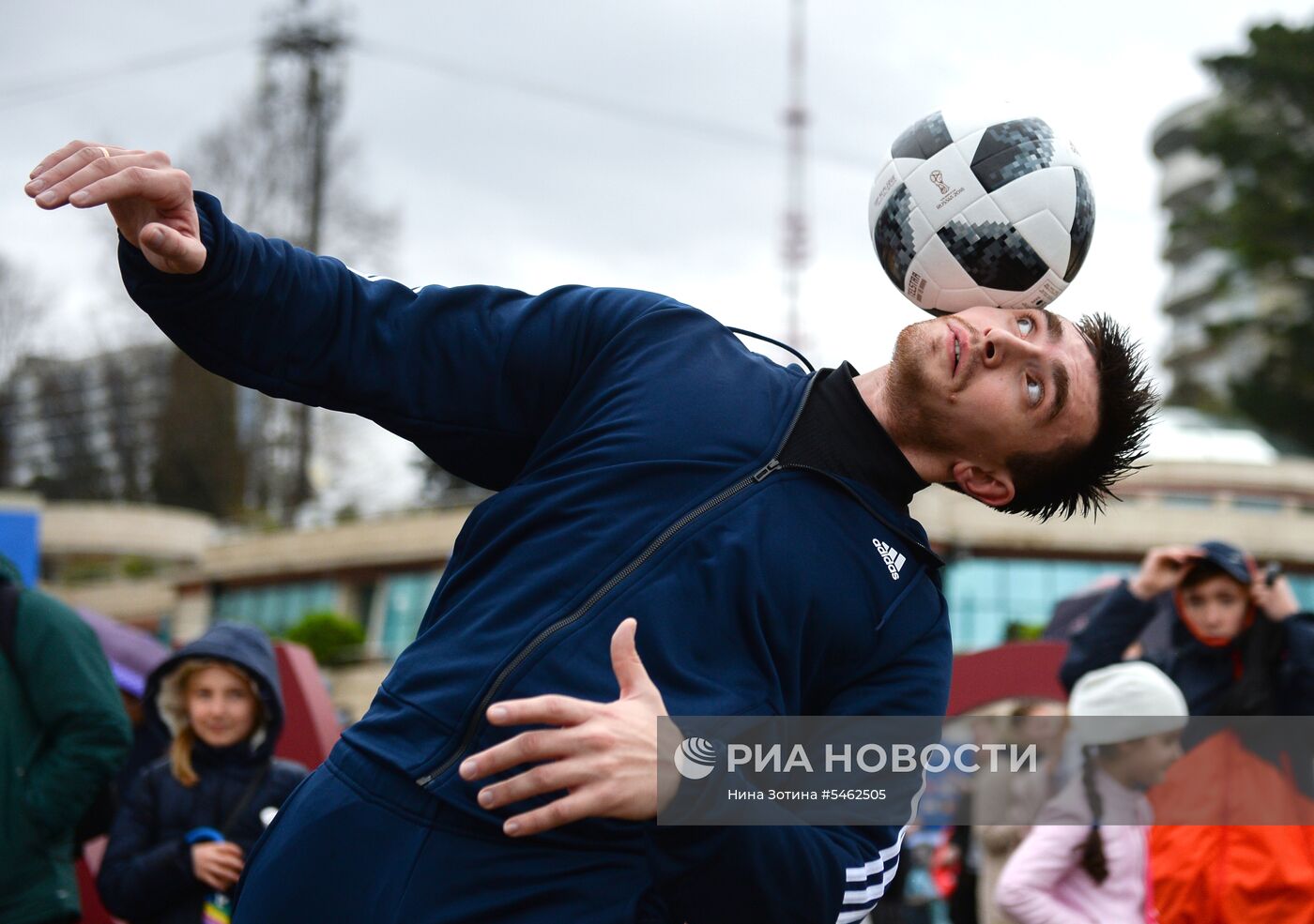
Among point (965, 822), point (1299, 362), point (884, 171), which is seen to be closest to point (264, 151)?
point (1299, 362)

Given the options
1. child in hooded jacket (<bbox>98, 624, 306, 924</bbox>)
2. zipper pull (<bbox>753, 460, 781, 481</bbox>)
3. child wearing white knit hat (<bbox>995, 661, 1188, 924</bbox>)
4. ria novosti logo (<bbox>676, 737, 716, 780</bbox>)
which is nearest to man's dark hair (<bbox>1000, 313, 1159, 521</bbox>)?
zipper pull (<bbox>753, 460, 781, 481</bbox>)

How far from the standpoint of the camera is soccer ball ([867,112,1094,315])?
288cm

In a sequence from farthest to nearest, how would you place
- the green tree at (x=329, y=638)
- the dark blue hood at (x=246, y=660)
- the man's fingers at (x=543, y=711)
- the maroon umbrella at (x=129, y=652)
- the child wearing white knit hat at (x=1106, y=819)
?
1. the green tree at (x=329, y=638)
2. the maroon umbrella at (x=129, y=652)
3. the dark blue hood at (x=246, y=660)
4. the child wearing white knit hat at (x=1106, y=819)
5. the man's fingers at (x=543, y=711)

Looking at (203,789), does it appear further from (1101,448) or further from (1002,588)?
(1002,588)

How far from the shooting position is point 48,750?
484 cm

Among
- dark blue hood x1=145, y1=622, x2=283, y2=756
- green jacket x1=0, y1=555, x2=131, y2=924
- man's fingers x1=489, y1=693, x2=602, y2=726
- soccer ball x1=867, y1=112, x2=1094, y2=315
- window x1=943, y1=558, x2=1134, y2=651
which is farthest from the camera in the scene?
window x1=943, y1=558, x2=1134, y2=651

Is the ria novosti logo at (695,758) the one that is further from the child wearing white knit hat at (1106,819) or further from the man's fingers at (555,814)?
the child wearing white knit hat at (1106,819)

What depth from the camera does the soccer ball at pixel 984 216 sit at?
2879mm

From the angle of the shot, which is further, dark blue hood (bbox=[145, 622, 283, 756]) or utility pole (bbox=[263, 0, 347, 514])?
utility pole (bbox=[263, 0, 347, 514])

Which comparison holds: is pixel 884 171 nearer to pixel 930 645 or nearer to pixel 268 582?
pixel 930 645

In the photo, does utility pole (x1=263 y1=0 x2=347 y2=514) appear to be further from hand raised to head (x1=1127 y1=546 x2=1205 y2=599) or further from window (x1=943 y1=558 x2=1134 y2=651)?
hand raised to head (x1=1127 y1=546 x2=1205 y2=599)

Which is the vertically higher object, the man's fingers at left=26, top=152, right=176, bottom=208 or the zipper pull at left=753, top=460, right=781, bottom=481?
the man's fingers at left=26, top=152, right=176, bottom=208

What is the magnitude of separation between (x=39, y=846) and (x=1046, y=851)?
127 inches

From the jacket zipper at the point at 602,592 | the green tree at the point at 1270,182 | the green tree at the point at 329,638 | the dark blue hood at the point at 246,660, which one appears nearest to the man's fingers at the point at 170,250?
the jacket zipper at the point at 602,592
